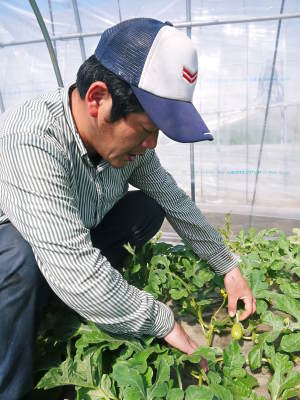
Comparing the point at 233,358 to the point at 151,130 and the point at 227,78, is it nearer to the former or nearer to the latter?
the point at 151,130

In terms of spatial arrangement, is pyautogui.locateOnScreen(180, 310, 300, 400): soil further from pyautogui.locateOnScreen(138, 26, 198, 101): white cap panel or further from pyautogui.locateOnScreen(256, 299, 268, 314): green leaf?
pyautogui.locateOnScreen(138, 26, 198, 101): white cap panel

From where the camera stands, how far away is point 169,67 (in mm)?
1042

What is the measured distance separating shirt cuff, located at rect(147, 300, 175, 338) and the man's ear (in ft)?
1.99

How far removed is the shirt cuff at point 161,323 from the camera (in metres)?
1.22

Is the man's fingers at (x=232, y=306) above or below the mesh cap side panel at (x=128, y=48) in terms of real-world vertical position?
below

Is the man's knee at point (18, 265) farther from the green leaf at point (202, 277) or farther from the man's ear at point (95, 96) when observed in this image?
the green leaf at point (202, 277)

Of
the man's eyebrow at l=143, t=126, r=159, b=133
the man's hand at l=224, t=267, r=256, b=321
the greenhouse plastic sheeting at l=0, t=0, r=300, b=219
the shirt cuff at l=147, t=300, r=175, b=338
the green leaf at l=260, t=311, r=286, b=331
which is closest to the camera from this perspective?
the man's eyebrow at l=143, t=126, r=159, b=133

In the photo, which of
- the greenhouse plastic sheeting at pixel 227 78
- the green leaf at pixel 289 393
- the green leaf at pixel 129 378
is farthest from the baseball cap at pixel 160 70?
the greenhouse plastic sheeting at pixel 227 78

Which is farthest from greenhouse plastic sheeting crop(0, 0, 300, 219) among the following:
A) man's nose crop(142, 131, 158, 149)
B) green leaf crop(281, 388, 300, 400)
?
man's nose crop(142, 131, 158, 149)

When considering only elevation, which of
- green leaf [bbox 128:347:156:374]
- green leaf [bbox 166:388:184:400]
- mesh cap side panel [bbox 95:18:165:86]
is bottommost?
green leaf [bbox 128:347:156:374]

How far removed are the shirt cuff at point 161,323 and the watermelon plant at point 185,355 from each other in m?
0.04

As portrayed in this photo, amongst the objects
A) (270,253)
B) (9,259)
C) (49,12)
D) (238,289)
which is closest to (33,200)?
(9,259)

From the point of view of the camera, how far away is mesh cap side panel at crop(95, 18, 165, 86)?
104cm

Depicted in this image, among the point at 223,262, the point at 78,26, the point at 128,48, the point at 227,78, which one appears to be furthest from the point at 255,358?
the point at 78,26
